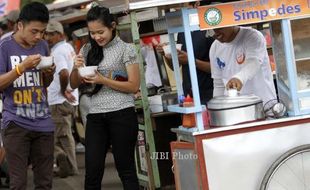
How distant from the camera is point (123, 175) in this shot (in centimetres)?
570

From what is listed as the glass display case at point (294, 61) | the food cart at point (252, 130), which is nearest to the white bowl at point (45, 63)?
the food cart at point (252, 130)

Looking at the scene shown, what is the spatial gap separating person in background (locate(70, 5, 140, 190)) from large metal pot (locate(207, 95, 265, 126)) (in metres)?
1.09

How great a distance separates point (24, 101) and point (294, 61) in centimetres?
213

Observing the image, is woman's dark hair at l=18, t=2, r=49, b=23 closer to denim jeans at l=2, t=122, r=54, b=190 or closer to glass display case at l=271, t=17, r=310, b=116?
denim jeans at l=2, t=122, r=54, b=190

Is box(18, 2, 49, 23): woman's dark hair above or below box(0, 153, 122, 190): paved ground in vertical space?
above

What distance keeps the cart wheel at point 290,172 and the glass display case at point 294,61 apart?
30cm

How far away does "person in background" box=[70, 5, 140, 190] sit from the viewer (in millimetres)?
5531

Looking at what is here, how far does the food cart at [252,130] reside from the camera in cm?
461

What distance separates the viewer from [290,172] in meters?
4.68

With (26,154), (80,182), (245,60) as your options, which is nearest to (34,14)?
(26,154)

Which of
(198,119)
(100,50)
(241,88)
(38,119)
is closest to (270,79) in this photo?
(241,88)

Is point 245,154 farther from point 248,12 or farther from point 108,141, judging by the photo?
point 108,141

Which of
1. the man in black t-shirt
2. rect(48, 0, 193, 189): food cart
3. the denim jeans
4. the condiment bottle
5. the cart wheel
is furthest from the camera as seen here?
rect(48, 0, 193, 189): food cart

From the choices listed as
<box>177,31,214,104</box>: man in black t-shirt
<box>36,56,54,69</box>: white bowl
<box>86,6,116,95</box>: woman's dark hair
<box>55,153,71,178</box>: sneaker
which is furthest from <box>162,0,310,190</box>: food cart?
<box>55,153,71,178</box>: sneaker
